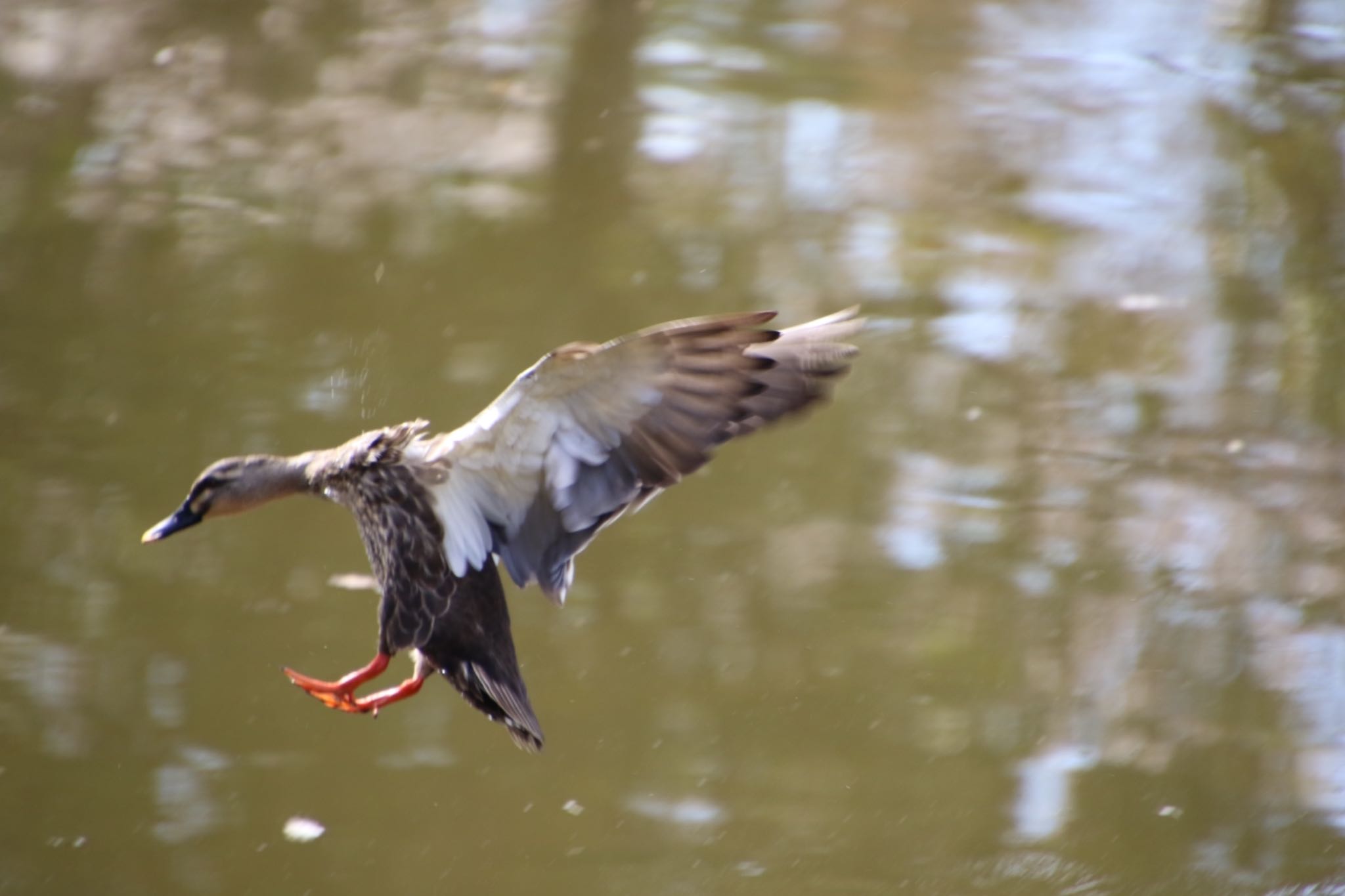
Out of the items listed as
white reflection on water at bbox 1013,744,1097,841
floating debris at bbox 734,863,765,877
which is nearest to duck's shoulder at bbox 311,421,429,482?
floating debris at bbox 734,863,765,877

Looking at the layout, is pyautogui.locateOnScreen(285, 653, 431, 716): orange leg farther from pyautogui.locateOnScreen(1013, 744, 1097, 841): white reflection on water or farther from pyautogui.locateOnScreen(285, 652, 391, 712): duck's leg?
pyautogui.locateOnScreen(1013, 744, 1097, 841): white reflection on water

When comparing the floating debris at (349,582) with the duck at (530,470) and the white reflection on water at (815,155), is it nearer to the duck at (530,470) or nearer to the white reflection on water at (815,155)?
the duck at (530,470)

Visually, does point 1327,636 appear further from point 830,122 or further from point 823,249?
point 830,122

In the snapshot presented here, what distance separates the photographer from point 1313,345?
5.03 metres

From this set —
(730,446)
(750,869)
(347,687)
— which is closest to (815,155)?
(730,446)

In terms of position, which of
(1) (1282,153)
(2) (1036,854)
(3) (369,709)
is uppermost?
(1) (1282,153)

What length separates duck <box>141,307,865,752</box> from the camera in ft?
8.87

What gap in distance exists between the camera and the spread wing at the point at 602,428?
2.68 m

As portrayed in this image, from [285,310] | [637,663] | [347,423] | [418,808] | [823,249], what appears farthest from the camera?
[823,249]

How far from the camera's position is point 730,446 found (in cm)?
459

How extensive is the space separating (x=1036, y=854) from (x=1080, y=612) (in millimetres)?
834

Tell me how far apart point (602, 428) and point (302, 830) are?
129 centimetres

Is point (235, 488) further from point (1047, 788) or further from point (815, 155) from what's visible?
point (815, 155)

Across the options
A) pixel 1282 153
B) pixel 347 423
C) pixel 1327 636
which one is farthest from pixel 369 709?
pixel 1282 153
